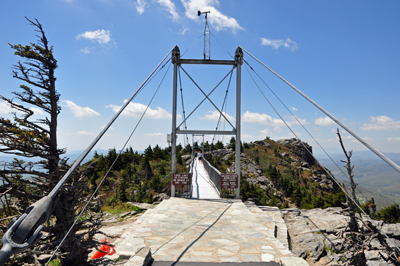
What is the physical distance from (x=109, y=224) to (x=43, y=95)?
547 cm

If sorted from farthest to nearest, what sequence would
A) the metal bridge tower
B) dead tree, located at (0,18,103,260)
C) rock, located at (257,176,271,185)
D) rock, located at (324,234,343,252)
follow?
rock, located at (257,176,271,185), the metal bridge tower, rock, located at (324,234,343,252), dead tree, located at (0,18,103,260)

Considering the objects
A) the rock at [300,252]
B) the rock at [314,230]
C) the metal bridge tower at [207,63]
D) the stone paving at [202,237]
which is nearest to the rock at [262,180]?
the metal bridge tower at [207,63]

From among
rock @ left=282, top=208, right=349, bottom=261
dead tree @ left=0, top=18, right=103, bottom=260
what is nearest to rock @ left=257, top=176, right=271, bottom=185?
rock @ left=282, top=208, right=349, bottom=261

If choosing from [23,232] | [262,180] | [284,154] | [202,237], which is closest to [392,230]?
[202,237]

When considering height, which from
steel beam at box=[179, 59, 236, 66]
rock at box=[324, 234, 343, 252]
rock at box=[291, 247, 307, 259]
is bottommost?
rock at box=[291, 247, 307, 259]

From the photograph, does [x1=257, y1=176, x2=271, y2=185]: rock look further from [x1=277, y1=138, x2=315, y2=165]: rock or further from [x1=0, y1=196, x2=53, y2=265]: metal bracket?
[x1=0, y1=196, x2=53, y2=265]: metal bracket

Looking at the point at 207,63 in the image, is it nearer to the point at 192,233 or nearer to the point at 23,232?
the point at 192,233

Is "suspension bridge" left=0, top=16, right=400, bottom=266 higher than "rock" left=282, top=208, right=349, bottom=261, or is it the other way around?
"suspension bridge" left=0, top=16, right=400, bottom=266

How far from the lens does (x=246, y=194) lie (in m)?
22.1

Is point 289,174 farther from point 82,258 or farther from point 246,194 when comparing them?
point 82,258

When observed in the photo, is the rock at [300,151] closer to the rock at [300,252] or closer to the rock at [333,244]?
the rock at [333,244]

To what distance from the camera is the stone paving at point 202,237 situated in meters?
4.38

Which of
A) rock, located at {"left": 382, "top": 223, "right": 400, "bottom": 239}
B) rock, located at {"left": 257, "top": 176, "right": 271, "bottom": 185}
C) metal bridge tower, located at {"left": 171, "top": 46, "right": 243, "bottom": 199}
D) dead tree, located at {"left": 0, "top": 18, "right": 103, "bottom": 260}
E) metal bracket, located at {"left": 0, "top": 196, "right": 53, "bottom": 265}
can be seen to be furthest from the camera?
rock, located at {"left": 257, "top": 176, "right": 271, "bottom": 185}

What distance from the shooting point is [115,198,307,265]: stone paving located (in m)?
4.38
